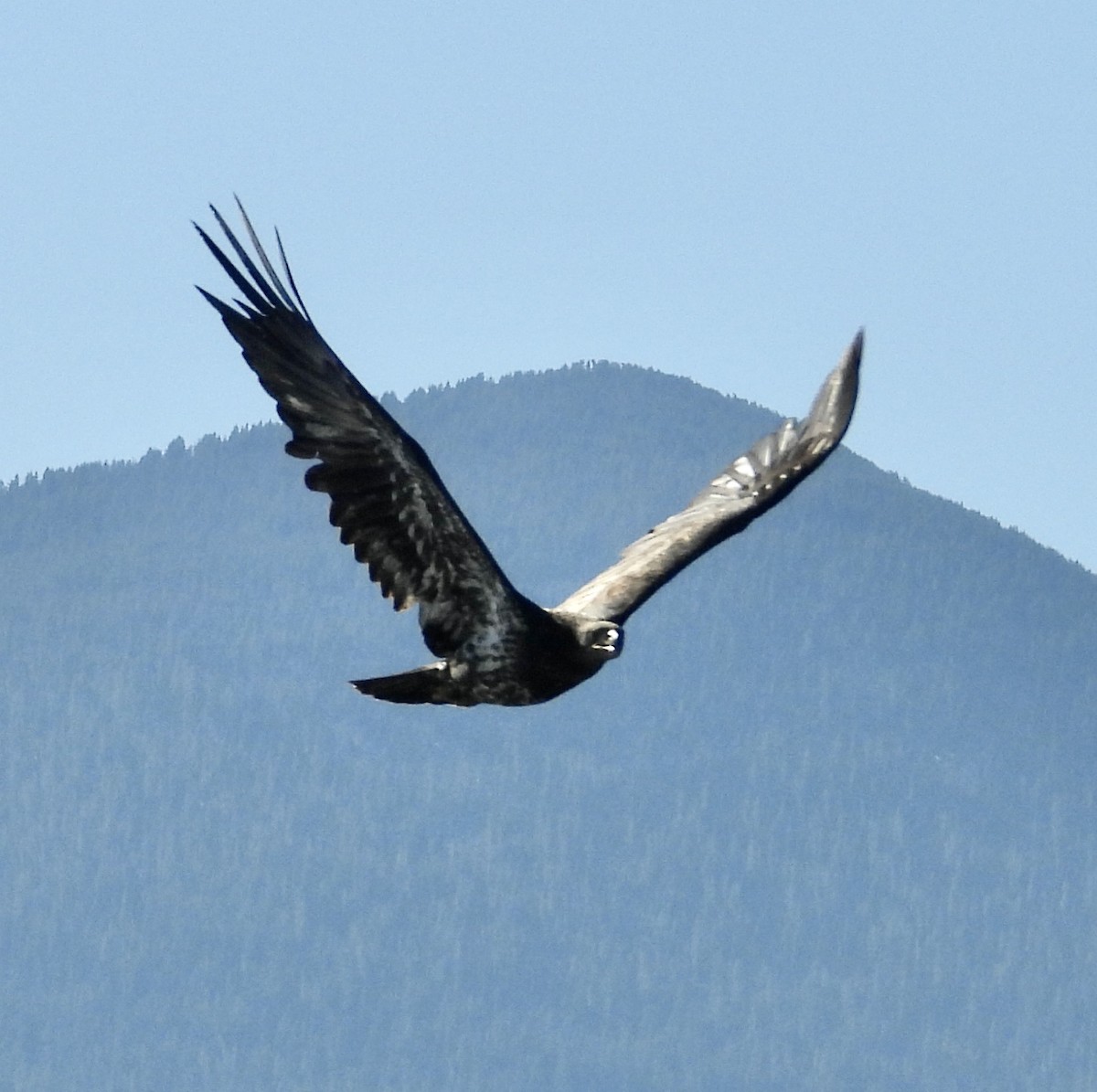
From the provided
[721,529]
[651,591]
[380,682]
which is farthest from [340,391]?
[721,529]

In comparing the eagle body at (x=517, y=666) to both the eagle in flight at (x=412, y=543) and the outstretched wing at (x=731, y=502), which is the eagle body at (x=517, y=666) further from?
the outstretched wing at (x=731, y=502)

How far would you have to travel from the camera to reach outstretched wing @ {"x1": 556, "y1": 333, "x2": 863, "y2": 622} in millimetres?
16453

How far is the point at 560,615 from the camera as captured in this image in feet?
48.4

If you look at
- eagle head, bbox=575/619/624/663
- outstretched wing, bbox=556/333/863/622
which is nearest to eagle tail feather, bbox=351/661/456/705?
eagle head, bbox=575/619/624/663

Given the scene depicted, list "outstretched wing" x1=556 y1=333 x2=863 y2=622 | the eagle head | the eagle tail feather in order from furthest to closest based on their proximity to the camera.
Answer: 1. "outstretched wing" x1=556 y1=333 x2=863 y2=622
2. the eagle tail feather
3. the eagle head

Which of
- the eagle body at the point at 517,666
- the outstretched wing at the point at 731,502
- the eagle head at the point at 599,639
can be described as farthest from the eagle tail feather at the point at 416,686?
the outstretched wing at the point at 731,502

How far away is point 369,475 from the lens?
45.5ft

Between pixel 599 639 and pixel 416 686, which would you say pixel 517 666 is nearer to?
pixel 599 639

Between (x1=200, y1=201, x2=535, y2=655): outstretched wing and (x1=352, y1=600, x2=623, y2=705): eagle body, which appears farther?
(x1=352, y1=600, x2=623, y2=705): eagle body

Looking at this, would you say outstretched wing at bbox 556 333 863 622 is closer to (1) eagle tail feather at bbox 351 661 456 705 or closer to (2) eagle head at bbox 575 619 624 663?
(2) eagle head at bbox 575 619 624 663

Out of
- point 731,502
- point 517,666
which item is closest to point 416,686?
point 517,666

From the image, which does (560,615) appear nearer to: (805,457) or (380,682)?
(380,682)

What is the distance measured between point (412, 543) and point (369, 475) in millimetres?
642

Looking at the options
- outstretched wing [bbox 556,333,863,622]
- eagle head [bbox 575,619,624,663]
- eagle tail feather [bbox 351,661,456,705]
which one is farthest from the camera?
outstretched wing [bbox 556,333,863,622]
